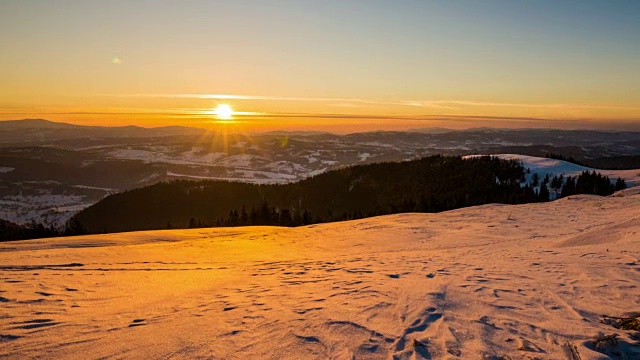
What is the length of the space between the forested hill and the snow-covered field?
157ft

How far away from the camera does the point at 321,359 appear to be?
506 cm

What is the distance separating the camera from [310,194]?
306 feet

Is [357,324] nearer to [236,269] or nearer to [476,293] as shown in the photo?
[476,293]

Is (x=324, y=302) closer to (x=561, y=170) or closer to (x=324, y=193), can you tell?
(x=561, y=170)

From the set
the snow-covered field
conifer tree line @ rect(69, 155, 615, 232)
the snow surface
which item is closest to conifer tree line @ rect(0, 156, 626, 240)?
conifer tree line @ rect(69, 155, 615, 232)

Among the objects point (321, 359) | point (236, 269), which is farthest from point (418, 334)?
point (236, 269)

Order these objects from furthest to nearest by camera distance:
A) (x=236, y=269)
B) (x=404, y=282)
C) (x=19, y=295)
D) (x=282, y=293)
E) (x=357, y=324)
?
(x=236, y=269) → (x=404, y=282) → (x=282, y=293) → (x=19, y=295) → (x=357, y=324)

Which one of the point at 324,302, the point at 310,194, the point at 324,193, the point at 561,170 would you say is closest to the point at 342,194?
the point at 324,193

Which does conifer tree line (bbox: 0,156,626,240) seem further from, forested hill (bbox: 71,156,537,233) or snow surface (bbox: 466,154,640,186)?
snow surface (bbox: 466,154,640,186)

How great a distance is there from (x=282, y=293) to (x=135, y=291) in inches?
148

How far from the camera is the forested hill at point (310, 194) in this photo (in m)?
64.6

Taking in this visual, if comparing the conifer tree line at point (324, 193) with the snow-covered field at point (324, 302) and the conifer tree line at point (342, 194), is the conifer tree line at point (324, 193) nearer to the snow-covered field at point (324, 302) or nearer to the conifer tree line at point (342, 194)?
the conifer tree line at point (342, 194)

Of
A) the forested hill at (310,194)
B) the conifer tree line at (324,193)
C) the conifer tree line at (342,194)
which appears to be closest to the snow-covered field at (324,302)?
the conifer tree line at (342,194)

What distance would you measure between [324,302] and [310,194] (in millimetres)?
85570
